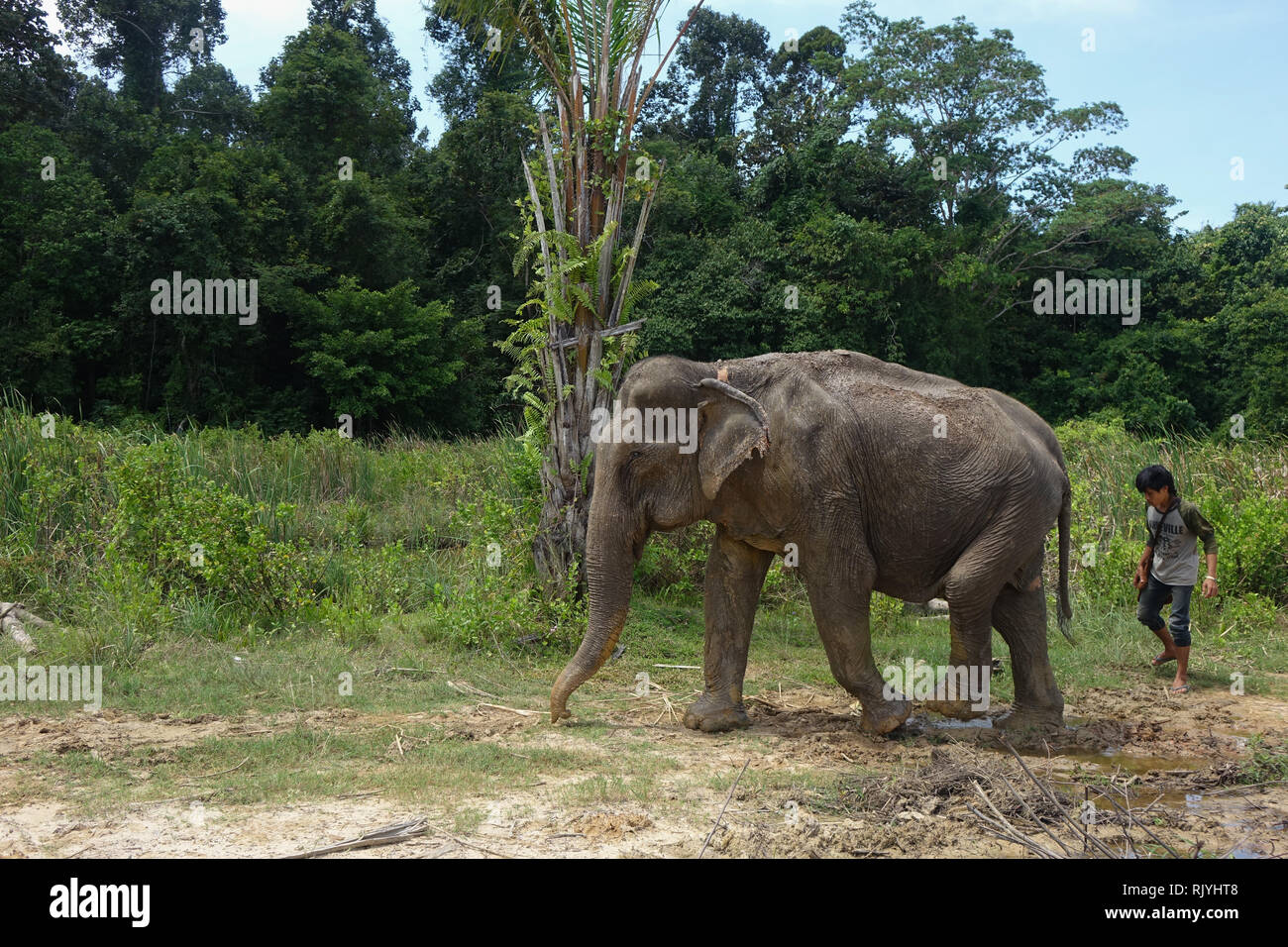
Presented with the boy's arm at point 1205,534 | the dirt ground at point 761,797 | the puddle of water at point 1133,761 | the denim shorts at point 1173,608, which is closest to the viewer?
the dirt ground at point 761,797

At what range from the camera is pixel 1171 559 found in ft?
30.9

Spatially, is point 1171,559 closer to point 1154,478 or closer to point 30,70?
point 1154,478

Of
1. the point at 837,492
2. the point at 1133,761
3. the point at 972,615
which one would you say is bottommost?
the point at 1133,761

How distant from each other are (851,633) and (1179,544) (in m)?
3.89

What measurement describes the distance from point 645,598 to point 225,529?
4391 millimetres

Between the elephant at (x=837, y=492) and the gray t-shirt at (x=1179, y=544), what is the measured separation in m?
2.22

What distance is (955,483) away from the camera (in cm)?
744

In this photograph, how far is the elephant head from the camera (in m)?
7.21

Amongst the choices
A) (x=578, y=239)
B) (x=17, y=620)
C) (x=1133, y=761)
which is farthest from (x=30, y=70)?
(x=1133, y=761)

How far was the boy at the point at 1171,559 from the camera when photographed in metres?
9.19
